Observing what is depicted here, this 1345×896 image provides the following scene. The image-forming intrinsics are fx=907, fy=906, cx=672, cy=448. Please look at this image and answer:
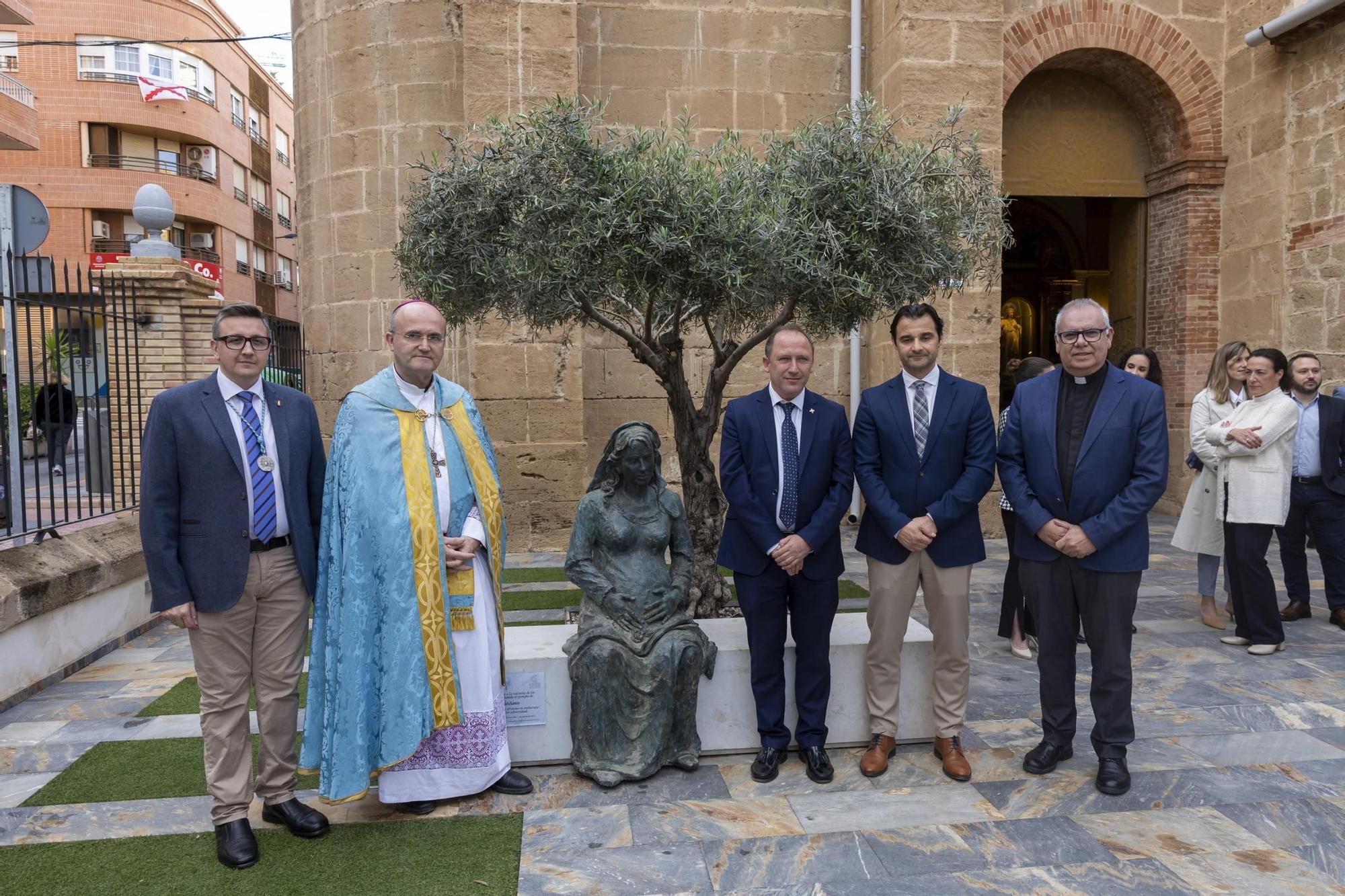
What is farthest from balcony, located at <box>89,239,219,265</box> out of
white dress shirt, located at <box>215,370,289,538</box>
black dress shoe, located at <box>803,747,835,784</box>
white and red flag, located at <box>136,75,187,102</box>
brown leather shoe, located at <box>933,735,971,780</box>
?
brown leather shoe, located at <box>933,735,971,780</box>

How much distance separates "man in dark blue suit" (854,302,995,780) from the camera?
12.5 ft

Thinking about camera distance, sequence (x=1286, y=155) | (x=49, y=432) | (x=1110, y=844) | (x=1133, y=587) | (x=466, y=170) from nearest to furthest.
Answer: (x=1110, y=844)
(x=1133, y=587)
(x=466, y=170)
(x=49, y=432)
(x=1286, y=155)

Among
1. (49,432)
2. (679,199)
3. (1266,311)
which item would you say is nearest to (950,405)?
(679,199)

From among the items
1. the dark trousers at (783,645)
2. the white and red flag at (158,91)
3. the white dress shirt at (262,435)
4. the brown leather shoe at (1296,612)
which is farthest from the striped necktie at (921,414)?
the white and red flag at (158,91)

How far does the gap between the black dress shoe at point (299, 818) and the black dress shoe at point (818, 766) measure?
198 centimetres

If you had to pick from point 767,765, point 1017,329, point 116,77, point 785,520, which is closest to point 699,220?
point 785,520

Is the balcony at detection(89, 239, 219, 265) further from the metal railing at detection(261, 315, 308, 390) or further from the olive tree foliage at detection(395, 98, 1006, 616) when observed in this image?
the olive tree foliage at detection(395, 98, 1006, 616)

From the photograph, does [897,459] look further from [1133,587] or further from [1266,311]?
[1266,311]

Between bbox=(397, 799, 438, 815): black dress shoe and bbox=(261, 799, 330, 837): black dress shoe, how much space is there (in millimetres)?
298

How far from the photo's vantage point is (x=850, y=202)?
14.9 feet

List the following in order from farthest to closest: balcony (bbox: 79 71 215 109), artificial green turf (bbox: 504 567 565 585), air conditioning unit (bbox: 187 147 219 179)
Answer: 1. air conditioning unit (bbox: 187 147 219 179)
2. balcony (bbox: 79 71 215 109)
3. artificial green turf (bbox: 504 567 565 585)

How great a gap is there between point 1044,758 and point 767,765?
1.22 metres

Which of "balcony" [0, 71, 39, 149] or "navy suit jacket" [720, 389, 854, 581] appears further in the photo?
"balcony" [0, 71, 39, 149]

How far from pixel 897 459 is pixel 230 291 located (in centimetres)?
3620
